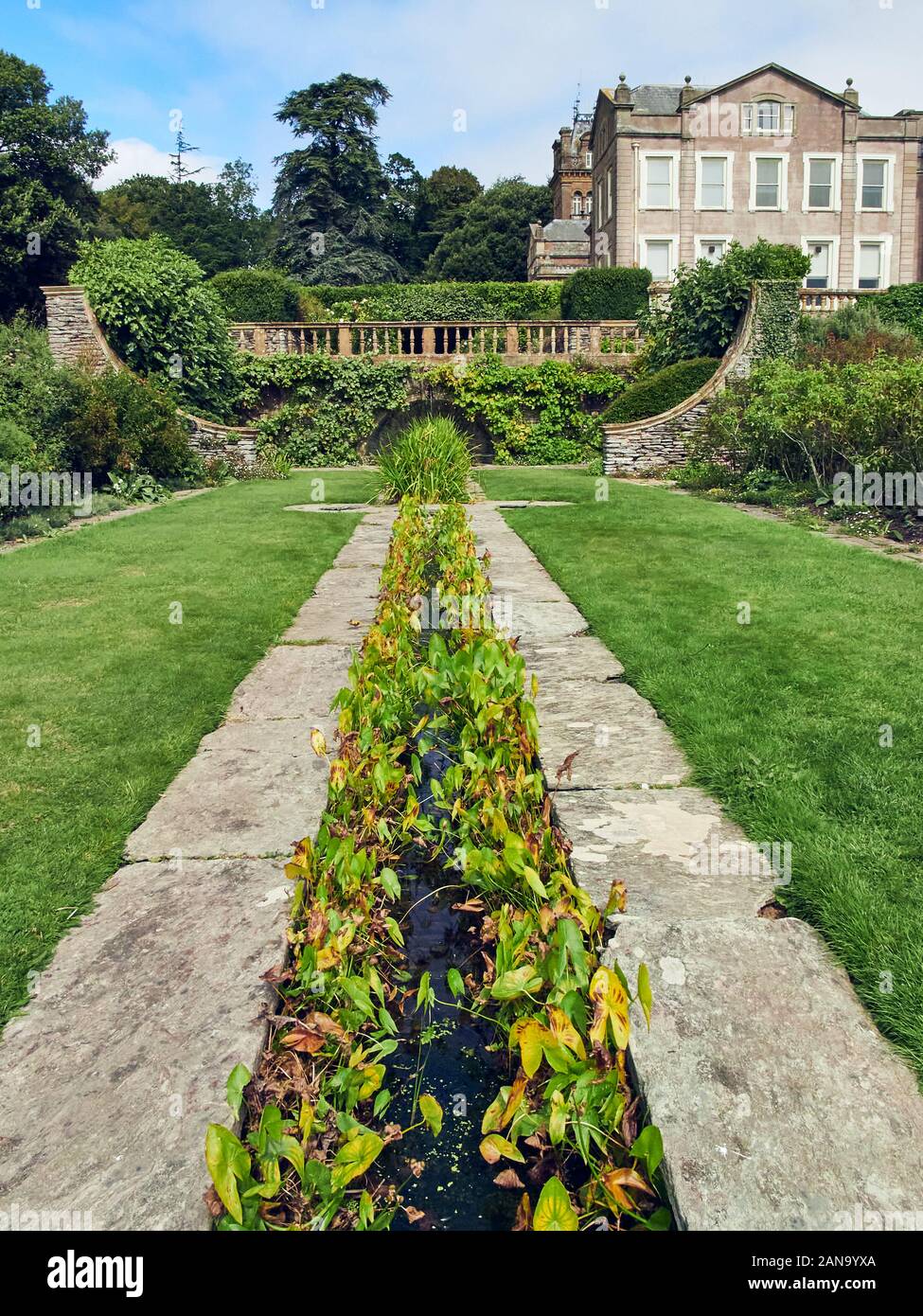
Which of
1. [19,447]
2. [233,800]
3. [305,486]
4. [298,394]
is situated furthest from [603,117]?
[233,800]

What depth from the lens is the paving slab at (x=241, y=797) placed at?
3.28 m

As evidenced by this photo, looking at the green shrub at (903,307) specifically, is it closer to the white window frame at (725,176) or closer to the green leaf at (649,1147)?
the white window frame at (725,176)

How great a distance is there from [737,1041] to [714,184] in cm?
4182

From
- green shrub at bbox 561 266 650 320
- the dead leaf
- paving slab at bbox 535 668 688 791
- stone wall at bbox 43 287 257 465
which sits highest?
green shrub at bbox 561 266 650 320

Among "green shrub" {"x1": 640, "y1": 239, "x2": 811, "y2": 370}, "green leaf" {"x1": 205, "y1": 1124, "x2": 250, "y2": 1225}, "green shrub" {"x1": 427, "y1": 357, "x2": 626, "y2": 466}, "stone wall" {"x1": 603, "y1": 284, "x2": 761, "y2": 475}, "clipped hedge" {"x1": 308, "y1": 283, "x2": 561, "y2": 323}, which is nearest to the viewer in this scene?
"green leaf" {"x1": 205, "y1": 1124, "x2": 250, "y2": 1225}

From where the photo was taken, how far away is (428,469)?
12.4 m

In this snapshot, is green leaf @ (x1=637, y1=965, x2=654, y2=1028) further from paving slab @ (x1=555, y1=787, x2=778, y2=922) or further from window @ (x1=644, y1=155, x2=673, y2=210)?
window @ (x1=644, y1=155, x2=673, y2=210)

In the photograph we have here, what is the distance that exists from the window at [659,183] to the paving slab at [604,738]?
125 feet

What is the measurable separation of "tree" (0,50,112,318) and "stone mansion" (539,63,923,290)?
69.1ft

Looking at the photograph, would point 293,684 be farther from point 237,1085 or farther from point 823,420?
point 823,420

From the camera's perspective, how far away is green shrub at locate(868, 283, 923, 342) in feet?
68.6

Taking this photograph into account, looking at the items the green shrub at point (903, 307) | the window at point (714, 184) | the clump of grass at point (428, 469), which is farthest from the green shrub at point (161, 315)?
the window at point (714, 184)

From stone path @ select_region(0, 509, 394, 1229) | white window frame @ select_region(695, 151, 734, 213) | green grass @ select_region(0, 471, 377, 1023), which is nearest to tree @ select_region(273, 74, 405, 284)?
white window frame @ select_region(695, 151, 734, 213)

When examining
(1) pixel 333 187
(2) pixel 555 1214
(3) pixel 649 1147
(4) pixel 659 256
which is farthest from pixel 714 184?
(2) pixel 555 1214
